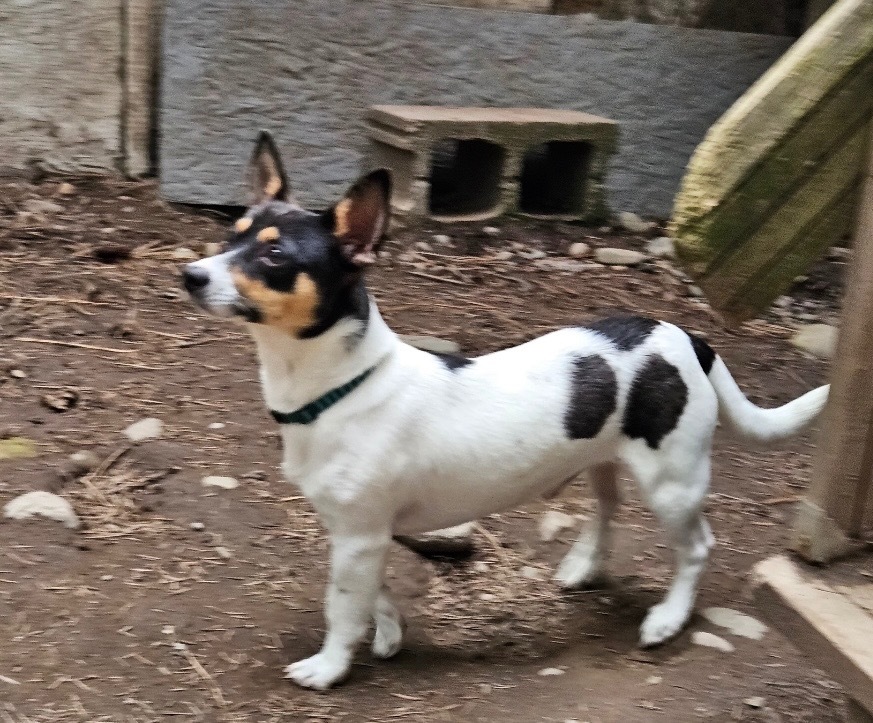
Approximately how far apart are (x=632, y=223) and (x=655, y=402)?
3801 mm

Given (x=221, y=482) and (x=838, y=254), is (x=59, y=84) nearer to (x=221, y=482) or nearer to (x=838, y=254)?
(x=221, y=482)

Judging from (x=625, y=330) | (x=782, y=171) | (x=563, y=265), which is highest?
(x=782, y=171)

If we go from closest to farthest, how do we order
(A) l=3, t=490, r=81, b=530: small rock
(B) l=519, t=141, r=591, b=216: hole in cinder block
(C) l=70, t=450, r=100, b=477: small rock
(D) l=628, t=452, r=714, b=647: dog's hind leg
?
(D) l=628, t=452, r=714, b=647: dog's hind leg → (A) l=3, t=490, r=81, b=530: small rock → (C) l=70, t=450, r=100, b=477: small rock → (B) l=519, t=141, r=591, b=216: hole in cinder block

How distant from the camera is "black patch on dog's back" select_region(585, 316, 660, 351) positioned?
9.65 ft

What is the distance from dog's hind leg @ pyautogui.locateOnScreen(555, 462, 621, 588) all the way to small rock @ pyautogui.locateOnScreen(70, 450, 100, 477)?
1649 millimetres

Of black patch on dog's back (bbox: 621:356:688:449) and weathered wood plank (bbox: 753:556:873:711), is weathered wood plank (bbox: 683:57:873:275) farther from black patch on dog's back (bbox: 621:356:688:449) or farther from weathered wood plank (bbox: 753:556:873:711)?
black patch on dog's back (bbox: 621:356:688:449)

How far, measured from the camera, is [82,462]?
144 inches

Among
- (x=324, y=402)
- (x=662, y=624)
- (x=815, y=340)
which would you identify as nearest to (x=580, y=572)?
(x=662, y=624)

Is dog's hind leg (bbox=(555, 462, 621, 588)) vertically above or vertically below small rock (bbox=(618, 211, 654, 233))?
below

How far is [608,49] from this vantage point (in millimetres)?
6344

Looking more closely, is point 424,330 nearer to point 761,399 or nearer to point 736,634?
point 761,399

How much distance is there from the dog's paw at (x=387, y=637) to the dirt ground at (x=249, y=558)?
0.04m

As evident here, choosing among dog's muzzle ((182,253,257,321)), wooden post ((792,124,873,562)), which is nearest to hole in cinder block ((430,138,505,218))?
dog's muzzle ((182,253,257,321))

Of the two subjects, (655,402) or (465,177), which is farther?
(465,177)
